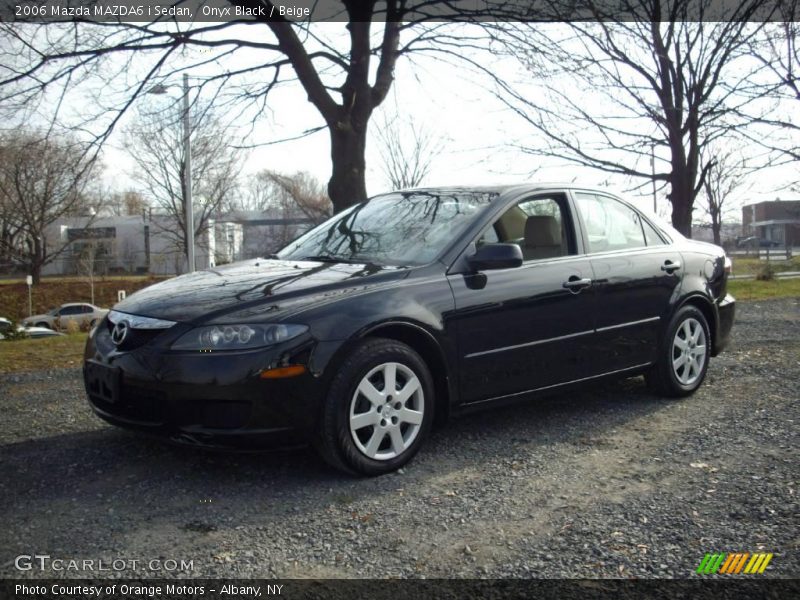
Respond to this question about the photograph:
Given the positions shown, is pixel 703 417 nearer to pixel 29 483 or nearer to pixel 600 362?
pixel 600 362

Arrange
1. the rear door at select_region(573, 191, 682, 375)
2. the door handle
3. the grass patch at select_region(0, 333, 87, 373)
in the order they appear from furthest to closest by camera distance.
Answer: the grass patch at select_region(0, 333, 87, 373)
the rear door at select_region(573, 191, 682, 375)
the door handle

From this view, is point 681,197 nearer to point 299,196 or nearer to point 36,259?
point 299,196

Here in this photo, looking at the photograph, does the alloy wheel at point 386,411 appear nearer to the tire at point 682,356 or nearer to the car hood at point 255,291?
the car hood at point 255,291

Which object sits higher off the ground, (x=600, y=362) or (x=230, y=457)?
(x=600, y=362)

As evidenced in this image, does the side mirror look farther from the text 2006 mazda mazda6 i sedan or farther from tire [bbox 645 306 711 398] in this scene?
tire [bbox 645 306 711 398]

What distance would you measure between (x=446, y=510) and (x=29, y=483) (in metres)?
2.14

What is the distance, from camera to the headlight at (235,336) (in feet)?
12.0

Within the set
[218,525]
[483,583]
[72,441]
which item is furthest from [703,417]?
[72,441]

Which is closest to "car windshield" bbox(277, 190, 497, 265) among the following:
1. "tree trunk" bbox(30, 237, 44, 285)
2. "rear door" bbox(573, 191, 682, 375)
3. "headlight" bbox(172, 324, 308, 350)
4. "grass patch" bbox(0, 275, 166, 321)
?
"rear door" bbox(573, 191, 682, 375)

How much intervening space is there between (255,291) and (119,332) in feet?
2.51

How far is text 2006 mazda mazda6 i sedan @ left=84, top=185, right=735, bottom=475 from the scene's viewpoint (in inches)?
144

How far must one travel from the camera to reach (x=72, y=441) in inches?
183

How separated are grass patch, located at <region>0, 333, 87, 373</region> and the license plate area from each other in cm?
393

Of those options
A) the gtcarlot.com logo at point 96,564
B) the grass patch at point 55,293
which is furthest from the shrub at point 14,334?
the grass patch at point 55,293
